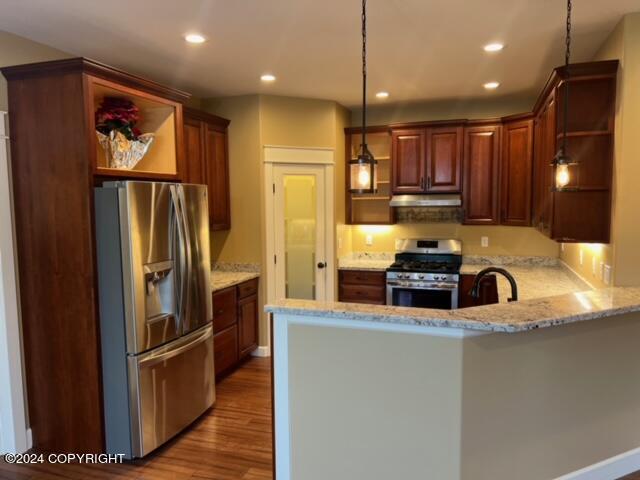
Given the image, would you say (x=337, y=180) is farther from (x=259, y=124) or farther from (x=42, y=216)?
(x=42, y=216)

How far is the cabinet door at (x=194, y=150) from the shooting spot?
12.9 ft

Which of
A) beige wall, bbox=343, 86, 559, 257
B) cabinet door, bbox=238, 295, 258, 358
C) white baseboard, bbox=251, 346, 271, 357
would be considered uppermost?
beige wall, bbox=343, 86, 559, 257

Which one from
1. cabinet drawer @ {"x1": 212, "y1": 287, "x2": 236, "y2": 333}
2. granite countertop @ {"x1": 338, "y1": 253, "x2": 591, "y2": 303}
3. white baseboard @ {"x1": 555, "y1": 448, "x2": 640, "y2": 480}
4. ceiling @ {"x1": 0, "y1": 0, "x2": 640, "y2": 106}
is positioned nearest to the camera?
white baseboard @ {"x1": 555, "y1": 448, "x2": 640, "y2": 480}

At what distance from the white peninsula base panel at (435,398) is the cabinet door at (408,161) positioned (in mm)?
2925

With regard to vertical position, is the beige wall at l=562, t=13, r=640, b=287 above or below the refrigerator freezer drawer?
above

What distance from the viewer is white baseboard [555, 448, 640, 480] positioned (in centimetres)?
231

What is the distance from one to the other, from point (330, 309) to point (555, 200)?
6.68 ft

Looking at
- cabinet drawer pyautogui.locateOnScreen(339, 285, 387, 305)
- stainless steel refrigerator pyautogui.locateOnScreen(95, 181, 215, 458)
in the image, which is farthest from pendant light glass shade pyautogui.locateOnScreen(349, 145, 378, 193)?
cabinet drawer pyautogui.locateOnScreen(339, 285, 387, 305)

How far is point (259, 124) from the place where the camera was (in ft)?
14.7

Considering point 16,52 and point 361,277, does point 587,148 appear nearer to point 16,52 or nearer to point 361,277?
point 361,277

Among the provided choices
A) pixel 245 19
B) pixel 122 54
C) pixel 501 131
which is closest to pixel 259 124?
pixel 122 54

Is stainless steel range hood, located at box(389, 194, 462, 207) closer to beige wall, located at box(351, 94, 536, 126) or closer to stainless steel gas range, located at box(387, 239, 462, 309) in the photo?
stainless steel gas range, located at box(387, 239, 462, 309)

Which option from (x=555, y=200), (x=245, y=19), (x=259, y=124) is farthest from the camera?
(x=259, y=124)

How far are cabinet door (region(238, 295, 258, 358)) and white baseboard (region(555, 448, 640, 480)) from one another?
2878mm
